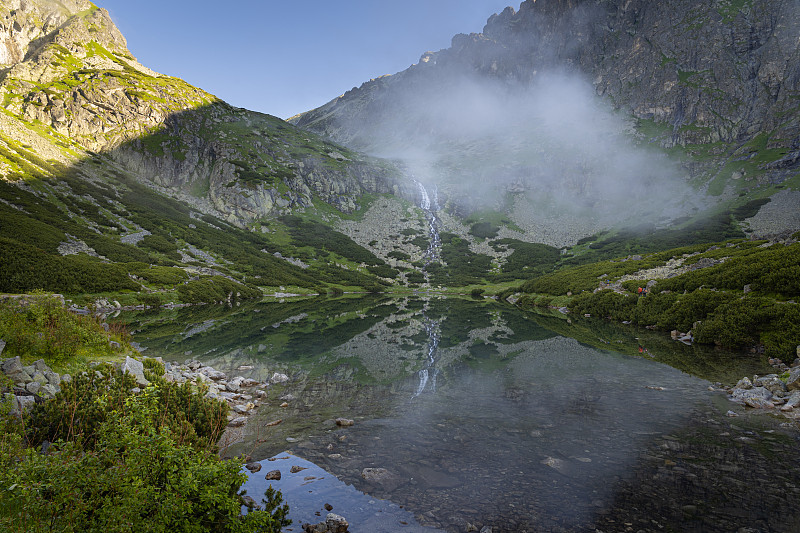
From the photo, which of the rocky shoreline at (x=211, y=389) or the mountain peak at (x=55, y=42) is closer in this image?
the rocky shoreline at (x=211, y=389)

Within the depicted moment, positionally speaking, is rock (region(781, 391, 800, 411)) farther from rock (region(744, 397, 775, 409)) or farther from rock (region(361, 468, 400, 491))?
rock (region(361, 468, 400, 491))

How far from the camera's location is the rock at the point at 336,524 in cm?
687

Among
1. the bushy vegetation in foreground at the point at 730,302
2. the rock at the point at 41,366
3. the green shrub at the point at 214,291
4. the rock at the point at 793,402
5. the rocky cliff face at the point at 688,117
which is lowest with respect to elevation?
the green shrub at the point at 214,291

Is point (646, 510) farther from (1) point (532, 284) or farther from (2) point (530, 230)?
(2) point (530, 230)

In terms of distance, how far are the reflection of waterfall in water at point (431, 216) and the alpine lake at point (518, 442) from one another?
292 feet

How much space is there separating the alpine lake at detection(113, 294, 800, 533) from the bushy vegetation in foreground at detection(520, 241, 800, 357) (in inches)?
114

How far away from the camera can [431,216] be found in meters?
152

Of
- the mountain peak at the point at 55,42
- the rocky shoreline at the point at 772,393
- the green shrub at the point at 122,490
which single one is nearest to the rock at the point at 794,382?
the rocky shoreline at the point at 772,393

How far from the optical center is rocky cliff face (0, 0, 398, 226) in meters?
113

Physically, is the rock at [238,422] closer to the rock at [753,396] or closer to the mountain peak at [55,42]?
the rock at [753,396]

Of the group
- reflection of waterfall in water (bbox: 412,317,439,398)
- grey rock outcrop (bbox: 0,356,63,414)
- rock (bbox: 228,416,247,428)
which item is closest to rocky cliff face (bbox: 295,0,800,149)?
reflection of waterfall in water (bbox: 412,317,439,398)

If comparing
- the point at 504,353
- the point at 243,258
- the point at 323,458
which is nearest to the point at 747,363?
the point at 504,353

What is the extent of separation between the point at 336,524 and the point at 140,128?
167m

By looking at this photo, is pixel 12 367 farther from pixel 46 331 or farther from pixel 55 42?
pixel 55 42
